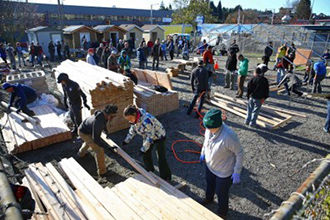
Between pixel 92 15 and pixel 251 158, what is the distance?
177ft

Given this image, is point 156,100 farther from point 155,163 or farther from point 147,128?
point 147,128

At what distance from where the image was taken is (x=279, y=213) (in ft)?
5.12

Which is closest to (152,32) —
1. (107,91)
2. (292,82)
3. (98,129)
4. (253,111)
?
(292,82)

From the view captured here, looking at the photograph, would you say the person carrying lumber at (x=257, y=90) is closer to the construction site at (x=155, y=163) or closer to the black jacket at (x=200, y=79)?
the construction site at (x=155, y=163)

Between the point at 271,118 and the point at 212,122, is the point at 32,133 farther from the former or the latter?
the point at 271,118

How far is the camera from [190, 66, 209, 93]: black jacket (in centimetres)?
816

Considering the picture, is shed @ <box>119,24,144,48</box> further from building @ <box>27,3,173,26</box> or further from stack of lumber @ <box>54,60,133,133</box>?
building @ <box>27,3,173,26</box>

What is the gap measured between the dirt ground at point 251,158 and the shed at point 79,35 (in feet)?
58.0

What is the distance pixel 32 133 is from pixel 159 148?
14.4ft

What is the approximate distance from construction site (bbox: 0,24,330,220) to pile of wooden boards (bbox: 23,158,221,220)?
0.06 feet

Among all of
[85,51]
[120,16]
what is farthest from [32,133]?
[120,16]

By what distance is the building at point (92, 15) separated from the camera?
1734 inches

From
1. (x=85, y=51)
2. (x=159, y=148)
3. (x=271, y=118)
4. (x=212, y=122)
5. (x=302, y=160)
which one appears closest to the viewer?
(x=212, y=122)

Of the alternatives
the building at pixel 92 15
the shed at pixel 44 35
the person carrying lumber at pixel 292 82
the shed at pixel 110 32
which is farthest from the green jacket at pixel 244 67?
the building at pixel 92 15
